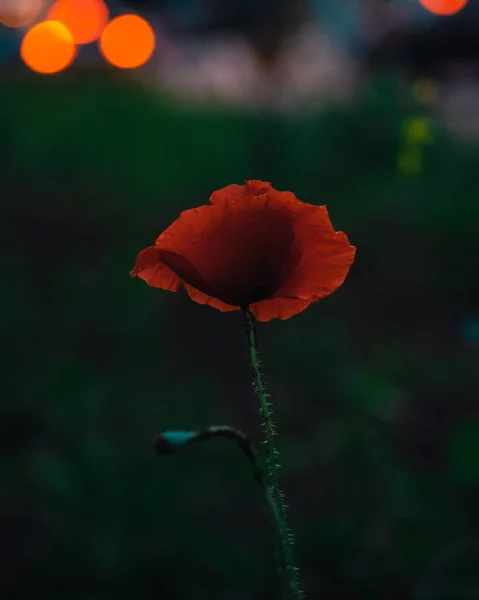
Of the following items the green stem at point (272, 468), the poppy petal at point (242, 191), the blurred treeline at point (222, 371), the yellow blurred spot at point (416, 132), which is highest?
the yellow blurred spot at point (416, 132)

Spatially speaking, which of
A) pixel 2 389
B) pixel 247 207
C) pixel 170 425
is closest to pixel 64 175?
pixel 2 389

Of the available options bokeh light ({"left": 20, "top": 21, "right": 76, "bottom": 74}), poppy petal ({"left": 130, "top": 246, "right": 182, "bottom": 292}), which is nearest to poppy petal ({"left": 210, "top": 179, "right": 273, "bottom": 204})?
poppy petal ({"left": 130, "top": 246, "right": 182, "bottom": 292})

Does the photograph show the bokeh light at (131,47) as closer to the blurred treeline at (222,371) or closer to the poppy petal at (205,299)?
the blurred treeline at (222,371)

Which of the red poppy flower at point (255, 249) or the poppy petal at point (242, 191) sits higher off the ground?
the poppy petal at point (242, 191)

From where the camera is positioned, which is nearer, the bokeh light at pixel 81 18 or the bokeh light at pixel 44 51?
the bokeh light at pixel 44 51

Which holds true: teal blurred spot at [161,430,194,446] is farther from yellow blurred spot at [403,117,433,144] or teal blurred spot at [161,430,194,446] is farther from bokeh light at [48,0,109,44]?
bokeh light at [48,0,109,44]

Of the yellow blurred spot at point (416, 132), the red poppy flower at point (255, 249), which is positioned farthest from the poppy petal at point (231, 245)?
the yellow blurred spot at point (416, 132)

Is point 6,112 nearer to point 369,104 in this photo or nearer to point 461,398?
point 369,104
